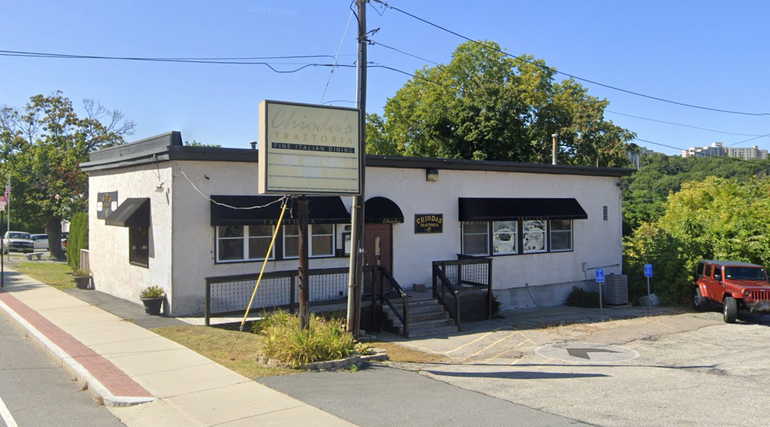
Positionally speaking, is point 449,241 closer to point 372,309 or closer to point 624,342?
point 372,309

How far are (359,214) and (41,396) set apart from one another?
610 centimetres

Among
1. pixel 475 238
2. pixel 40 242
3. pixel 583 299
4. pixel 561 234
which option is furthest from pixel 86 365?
pixel 40 242

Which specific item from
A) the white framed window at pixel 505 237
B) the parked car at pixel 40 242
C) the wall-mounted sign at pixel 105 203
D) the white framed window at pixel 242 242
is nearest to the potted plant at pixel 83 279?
the wall-mounted sign at pixel 105 203

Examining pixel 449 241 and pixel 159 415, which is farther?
pixel 449 241

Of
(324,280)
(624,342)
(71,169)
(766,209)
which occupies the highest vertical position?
(71,169)

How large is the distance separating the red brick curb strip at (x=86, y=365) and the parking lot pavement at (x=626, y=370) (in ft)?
15.6

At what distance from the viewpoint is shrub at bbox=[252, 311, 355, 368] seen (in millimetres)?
10016

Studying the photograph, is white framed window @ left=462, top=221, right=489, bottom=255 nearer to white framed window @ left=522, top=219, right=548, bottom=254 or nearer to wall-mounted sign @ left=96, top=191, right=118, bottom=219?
white framed window @ left=522, top=219, right=548, bottom=254

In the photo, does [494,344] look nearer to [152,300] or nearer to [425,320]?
[425,320]

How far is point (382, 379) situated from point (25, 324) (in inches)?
347

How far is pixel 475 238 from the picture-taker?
64.6 feet

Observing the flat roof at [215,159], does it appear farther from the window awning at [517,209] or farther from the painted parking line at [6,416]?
the painted parking line at [6,416]

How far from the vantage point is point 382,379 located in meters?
9.62

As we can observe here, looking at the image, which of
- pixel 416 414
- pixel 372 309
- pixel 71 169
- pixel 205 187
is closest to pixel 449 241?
pixel 372 309
